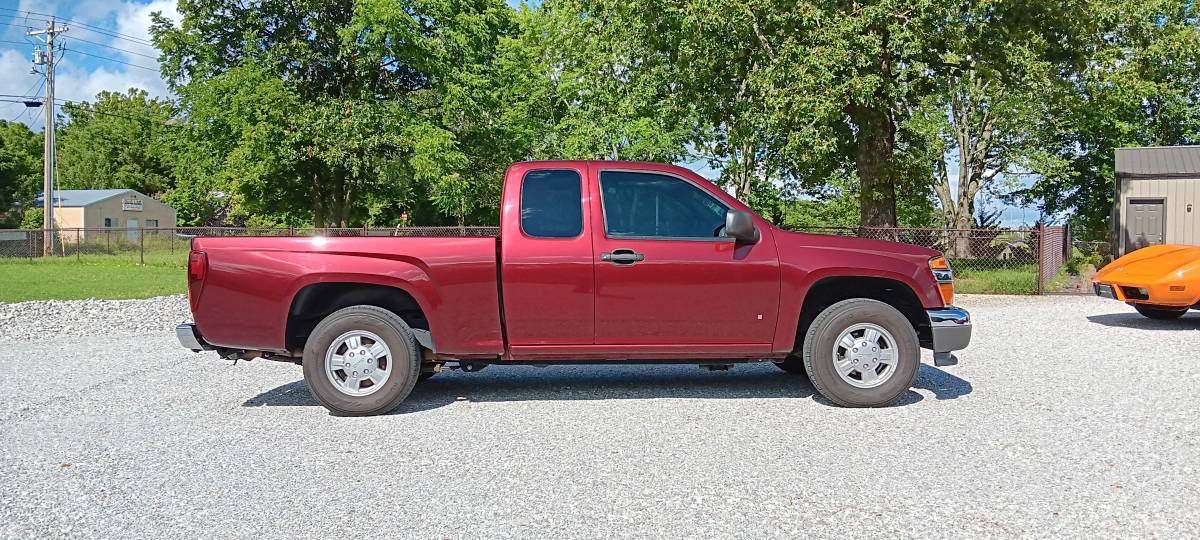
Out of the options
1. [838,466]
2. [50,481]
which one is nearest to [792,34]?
[838,466]

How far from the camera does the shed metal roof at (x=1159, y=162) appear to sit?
22109 millimetres

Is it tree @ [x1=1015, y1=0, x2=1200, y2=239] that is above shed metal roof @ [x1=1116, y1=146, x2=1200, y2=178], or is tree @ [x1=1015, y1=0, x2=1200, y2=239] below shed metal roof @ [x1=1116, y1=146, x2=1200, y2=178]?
above

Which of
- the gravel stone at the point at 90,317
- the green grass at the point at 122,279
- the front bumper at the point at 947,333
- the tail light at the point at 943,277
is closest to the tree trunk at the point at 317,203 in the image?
the green grass at the point at 122,279

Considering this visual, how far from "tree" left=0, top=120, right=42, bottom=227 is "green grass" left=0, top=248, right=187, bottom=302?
1224 inches

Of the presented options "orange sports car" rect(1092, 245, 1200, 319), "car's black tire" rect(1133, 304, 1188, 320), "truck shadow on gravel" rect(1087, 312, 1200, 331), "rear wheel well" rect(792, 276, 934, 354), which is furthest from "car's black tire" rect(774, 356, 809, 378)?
"car's black tire" rect(1133, 304, 1188, 320)

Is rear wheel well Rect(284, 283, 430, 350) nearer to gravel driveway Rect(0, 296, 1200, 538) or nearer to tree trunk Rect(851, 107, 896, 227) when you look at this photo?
gravel driveway Rect(0, 296, 1200, 538)

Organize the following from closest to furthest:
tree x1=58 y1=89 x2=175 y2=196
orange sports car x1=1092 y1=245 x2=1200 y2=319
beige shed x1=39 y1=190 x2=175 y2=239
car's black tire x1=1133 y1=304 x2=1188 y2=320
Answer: orange sports car x1=1092 y1=245 x2=1200 y2=319, car's black tire x1=1133 y1=304 x2=1188 y2=320, beige shed x1=39 y1=190 x2=175 y2=239, tree x1=58 y1=89 x2=175 y2=196

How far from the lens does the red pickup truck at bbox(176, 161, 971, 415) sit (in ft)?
20.2

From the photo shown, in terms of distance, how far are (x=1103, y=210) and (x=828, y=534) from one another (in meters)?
37.6

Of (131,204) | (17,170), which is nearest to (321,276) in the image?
(131,204)

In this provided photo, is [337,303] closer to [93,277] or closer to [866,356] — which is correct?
[866,356]

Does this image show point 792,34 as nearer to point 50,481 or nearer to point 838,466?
point 838,466

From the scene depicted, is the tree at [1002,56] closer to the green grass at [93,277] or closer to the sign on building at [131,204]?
the green grass at [93,277]

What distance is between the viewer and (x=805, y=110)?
17.6 m
